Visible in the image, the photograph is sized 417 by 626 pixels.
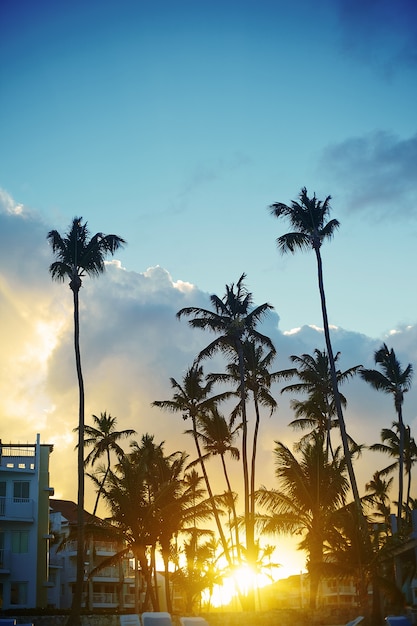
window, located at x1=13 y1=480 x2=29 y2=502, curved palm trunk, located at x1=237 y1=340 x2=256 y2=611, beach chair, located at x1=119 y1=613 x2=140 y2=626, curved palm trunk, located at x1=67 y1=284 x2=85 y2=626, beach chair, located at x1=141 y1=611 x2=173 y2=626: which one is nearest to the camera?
beach chair, located at x1=141 y1=611 x2=173 y2=626

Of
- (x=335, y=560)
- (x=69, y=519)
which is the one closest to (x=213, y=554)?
(x=69, y=519)

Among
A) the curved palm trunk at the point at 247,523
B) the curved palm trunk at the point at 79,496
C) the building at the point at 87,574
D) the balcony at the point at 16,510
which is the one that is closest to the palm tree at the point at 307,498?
the curved palm trunk at the point at 247,523

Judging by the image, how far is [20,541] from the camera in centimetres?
4538

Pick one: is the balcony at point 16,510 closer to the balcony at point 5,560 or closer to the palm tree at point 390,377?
the balcony at point 5,560

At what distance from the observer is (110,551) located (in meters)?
66.5

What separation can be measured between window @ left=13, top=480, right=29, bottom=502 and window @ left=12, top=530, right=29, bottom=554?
77.6 inches

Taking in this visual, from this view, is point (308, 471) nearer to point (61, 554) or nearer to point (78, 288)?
point (78, 288)

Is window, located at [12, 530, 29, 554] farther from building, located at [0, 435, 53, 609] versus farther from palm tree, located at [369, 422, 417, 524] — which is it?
palm tree, located at [369, 422, 417, 524]

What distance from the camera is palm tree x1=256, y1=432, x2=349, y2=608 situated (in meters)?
36.5

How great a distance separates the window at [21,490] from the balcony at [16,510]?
21cm

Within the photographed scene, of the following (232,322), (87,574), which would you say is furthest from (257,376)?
(87,574)

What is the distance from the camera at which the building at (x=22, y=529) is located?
44.2 metres

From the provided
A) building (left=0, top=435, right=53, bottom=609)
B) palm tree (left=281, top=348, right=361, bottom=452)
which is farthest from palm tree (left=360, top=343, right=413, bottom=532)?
building (left=0, top=435, right=53, bottom=609)

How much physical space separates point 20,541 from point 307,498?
752 inches
